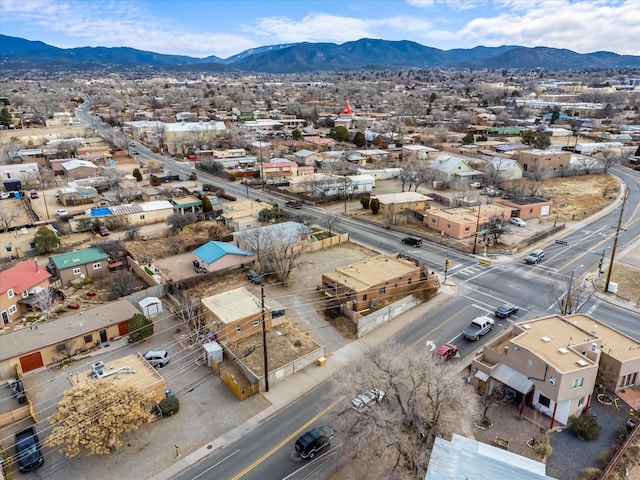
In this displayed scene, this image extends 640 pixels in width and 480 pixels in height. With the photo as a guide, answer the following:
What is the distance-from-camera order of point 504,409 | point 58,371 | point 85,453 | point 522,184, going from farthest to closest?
point 522,184 → point 58,371 → point 504,409 → point 85,453

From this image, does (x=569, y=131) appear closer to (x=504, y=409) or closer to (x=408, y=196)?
(x=408, y=196)

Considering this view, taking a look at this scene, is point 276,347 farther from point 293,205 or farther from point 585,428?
point 293,205

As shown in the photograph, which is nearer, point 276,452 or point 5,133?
point 276,452

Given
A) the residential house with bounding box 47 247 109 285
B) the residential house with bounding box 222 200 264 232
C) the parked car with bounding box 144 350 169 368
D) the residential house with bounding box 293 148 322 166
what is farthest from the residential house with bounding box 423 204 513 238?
the residential house with bounding box 47 247 109 285

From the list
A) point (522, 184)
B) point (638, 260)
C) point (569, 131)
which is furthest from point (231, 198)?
point (569, 131)

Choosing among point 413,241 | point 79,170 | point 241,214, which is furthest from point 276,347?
point 79,170
